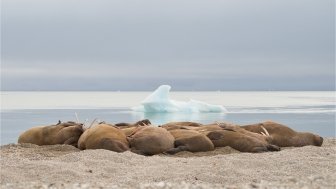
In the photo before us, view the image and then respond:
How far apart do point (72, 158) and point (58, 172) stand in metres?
1.27

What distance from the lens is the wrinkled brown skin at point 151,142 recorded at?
1007 cm

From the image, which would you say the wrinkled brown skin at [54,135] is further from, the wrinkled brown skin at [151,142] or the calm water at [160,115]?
the calm water at [160,115]

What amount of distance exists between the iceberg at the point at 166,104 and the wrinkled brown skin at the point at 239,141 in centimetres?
1632

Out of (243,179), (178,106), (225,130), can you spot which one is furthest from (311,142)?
(178,106)

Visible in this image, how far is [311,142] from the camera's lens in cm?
1152

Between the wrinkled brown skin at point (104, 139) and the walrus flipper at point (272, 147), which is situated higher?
the wrinkled brown skin at point (104, 139)

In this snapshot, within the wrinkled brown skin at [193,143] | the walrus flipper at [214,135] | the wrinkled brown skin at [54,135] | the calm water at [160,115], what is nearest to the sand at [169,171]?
the wrinkled brown skin at [193,143]

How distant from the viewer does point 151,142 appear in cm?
1015

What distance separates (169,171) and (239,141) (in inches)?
133

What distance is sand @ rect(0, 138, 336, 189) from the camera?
20.2ft

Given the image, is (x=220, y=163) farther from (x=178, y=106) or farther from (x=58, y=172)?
(x=178, y=106)

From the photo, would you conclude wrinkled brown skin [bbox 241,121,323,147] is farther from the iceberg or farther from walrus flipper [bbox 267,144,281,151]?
the iceberg

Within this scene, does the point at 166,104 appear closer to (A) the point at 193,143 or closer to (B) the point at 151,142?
(A) the point at 193,143

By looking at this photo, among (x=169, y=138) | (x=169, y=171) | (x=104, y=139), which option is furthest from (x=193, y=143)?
(x=169, y=171)
